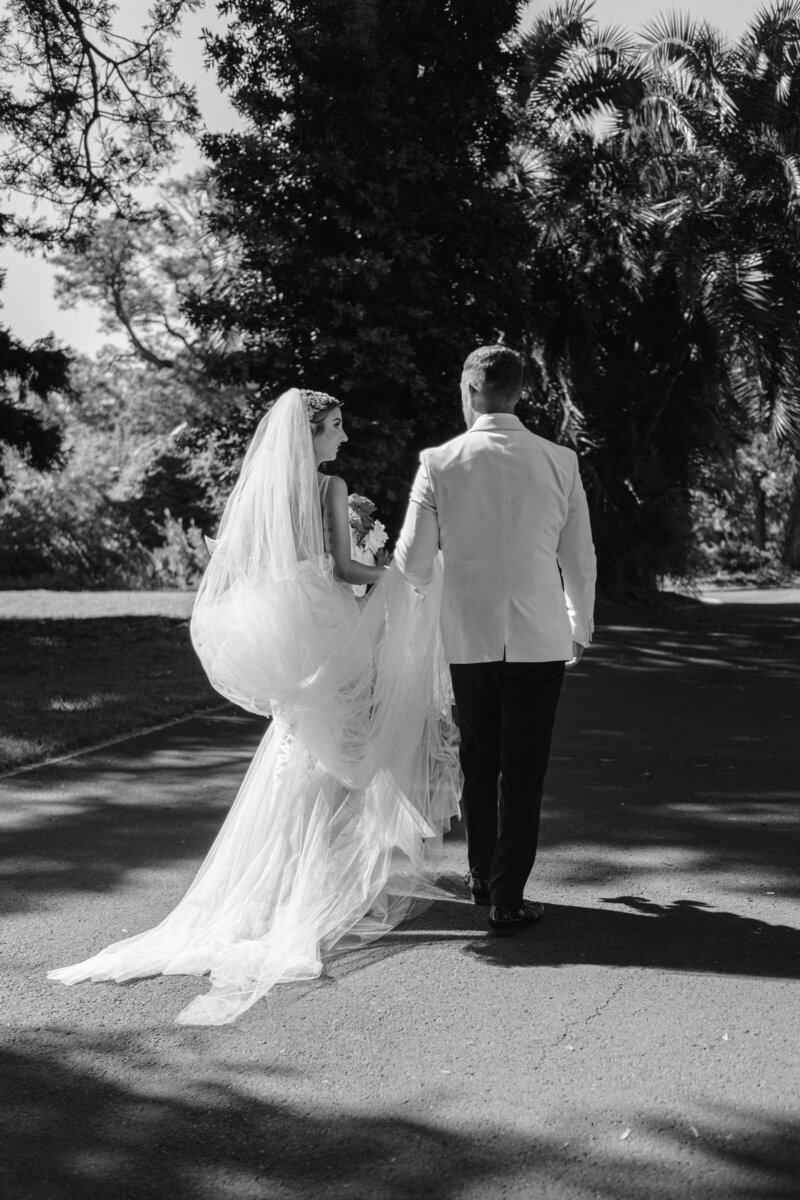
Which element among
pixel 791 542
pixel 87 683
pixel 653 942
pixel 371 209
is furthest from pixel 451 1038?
pixel 791 542

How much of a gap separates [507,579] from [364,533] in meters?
1.19

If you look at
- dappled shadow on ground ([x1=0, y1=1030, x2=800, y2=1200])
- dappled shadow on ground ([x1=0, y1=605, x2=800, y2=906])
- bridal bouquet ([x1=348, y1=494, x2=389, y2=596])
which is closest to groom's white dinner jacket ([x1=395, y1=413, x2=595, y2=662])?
bridal bouquet ([x1=348, y1=494, x2=389, y2=596])

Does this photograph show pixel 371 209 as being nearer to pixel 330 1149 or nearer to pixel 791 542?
pixel 330 1149

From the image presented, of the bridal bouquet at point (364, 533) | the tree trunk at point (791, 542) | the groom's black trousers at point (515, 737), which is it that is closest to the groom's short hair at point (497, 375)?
the bridal bouquet at point (364, 533)

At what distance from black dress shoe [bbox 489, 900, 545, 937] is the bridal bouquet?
1.72 meters

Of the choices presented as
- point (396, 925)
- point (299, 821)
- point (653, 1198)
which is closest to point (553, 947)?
point (396, 925)

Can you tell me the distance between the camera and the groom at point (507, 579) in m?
5.04

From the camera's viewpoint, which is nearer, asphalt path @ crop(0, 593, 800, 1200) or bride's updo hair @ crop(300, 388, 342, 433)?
asphalt path @ crop(0, 593, 800, 1200)

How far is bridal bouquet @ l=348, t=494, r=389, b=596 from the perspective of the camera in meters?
5.96

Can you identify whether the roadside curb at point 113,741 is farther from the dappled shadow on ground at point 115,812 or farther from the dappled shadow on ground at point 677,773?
the dappled shadow on ground at point 677,773

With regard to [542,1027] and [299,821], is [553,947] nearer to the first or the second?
[542,1027]

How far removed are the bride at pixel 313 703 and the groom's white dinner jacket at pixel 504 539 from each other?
0.39 m

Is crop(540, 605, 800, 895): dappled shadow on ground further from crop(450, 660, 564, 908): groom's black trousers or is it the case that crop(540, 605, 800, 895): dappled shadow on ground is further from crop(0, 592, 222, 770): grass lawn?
crop(0, 592, 222, 770): grass lawn

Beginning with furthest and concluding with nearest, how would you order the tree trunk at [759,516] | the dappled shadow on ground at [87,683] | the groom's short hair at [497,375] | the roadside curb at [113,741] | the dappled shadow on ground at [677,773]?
1. the tree trunk at [759,516]
2. the dappled shadow on ground at [87,683]
3. the roadside curb at [113,741]
4. the dappled shadow on ground at [677,773]
5. the groom's short hair at [497,375]
